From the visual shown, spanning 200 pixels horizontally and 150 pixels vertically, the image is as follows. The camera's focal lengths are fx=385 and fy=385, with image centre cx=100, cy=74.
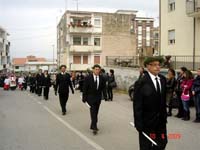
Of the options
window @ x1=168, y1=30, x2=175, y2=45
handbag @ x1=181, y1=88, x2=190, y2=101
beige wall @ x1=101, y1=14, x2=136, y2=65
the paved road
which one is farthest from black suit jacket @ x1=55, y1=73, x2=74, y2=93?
beige wall @ x1=101, y1=14, x2=136, y2=65

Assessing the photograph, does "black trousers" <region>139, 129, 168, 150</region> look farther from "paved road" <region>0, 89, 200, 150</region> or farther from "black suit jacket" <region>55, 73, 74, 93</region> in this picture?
"black suit jacket" <region>55, 73, 74, 93</region>

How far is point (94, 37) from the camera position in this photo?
6988 cm

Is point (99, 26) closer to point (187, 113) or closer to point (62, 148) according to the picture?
point (187, 113)

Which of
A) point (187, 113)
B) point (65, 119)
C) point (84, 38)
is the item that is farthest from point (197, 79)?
point (84, 38)

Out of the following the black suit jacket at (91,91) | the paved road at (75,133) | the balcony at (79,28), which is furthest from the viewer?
the balcony at (79,28)

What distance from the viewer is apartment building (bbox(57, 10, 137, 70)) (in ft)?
225

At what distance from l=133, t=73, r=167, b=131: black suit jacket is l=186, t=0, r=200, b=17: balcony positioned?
20828 millimetres

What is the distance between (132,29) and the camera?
241 ft

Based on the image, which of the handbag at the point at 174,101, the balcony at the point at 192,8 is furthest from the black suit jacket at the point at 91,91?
the balcony at the point at 192,8

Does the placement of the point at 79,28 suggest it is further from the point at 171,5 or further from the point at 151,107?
the point at 151,107

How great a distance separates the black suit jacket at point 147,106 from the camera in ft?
17.4

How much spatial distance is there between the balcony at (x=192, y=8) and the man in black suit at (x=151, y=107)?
2072 centimetres

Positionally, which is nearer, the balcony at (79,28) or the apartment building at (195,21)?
the apartment building at (195,21)

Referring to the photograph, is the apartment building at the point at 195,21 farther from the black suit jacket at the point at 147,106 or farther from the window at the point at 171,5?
→ the black suit jacket at the point at 147,106
